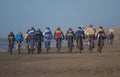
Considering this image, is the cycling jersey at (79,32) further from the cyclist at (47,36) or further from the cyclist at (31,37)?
the cyclist at (31,37)

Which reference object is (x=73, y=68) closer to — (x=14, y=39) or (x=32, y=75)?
(x=32, y=75)

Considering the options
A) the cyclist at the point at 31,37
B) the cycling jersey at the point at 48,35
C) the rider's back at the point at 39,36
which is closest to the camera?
the cyclist at the point at 31,37

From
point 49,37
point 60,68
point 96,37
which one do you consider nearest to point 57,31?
point 49,37

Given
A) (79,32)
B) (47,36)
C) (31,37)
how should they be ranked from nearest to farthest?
1. (31,37)
2. (79,32)
3. (47,36)

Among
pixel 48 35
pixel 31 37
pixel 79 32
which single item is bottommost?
pixel 31 37

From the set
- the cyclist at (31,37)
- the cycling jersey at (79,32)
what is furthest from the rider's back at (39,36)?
the cycling jersey at (79,32)

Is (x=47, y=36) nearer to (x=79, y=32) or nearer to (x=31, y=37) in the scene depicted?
(x=31, y=37)

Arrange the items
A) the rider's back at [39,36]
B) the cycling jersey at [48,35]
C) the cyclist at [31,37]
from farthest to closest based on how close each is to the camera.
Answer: the cycling jersey at [48,35]
the rider's back at [39,36]
the cyclist at [31,37]

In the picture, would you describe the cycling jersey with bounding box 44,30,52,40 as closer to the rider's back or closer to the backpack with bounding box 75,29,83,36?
the rider's back

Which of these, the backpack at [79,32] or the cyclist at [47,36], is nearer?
the backpack at [79,32]

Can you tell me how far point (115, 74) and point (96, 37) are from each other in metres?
12.9

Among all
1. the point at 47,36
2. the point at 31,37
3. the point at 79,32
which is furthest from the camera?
the point at 47,36

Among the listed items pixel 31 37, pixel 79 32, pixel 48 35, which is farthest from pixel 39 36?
pixel 79 32

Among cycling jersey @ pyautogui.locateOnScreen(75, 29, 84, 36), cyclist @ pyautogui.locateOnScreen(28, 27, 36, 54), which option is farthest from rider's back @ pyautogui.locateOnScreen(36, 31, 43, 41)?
cycling jersey @ pyautogui.locateOnScreen(75, 29, 84, 36)
